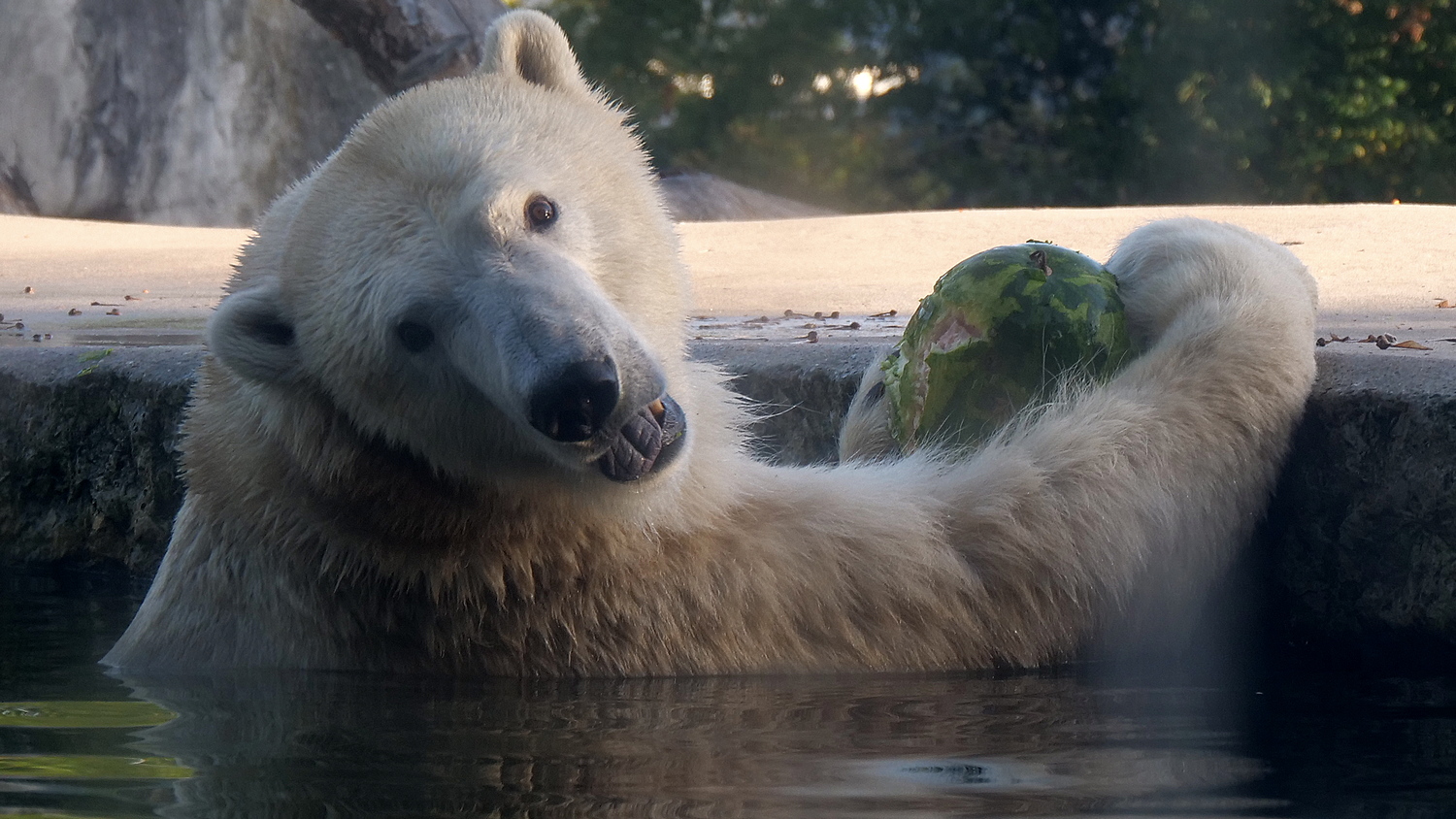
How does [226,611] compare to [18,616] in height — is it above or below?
above

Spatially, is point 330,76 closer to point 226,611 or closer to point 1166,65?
point 1166,65

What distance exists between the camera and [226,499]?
2.65 m

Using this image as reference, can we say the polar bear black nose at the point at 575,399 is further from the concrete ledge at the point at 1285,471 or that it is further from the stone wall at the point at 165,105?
the stone wall at the point at 165,105

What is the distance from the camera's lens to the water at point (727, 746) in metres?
1.75

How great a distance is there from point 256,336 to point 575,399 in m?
0.67

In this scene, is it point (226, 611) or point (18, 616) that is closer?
point (226, 611)

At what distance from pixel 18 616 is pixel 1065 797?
251 cm

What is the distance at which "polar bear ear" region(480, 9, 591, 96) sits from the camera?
9.23ft

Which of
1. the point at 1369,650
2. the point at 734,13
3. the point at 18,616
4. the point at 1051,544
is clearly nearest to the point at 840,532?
the point at 1051,544

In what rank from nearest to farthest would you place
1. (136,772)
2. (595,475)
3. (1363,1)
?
(136,772), (595,475), (1363,1)

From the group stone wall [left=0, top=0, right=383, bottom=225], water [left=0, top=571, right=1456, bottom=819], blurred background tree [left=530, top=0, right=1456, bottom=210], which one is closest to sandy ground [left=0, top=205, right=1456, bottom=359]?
water [left=0, top=571, right=1456, bottom=819]

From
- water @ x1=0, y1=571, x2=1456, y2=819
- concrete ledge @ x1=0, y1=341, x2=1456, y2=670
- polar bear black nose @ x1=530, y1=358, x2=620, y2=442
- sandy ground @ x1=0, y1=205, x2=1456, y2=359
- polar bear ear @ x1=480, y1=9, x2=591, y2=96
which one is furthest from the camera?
sandy ground @ x1=0, y1=205, x2=1456, y2=359

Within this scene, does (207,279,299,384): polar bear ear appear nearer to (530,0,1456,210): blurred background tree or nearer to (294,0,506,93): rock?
(294,0,506,93): rock

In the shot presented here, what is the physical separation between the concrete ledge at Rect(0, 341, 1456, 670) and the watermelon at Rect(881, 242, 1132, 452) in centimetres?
39
